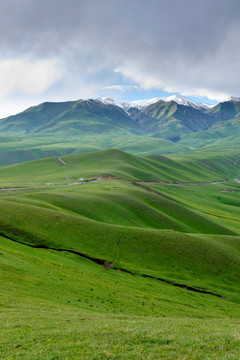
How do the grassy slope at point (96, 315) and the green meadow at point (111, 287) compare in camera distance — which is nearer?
the grassy slope at point (96, 315)

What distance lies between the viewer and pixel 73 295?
136 ft

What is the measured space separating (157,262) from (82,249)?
19563mm

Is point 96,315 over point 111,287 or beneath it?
over

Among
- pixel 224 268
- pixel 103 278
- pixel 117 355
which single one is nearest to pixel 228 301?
pixel 224 268

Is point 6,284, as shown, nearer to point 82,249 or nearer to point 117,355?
point 117,355

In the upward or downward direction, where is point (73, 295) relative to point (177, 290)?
Result: upward

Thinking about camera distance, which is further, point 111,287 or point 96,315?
point 111,287

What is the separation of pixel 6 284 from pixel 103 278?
21.0 metres

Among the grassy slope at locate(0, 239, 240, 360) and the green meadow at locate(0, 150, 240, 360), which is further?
the green meadow at locate(0, 150, 240, 360)

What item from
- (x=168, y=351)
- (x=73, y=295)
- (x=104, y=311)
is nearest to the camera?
(x=168, y=351)

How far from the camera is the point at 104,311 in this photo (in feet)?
121

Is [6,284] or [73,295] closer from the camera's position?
[6,284]

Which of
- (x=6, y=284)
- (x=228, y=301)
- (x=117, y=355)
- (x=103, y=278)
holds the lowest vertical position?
(x=228, y=301)

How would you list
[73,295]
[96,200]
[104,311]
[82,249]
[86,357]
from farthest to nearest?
[96,200], [82,249], [73,295], [104,311], [86,357]
